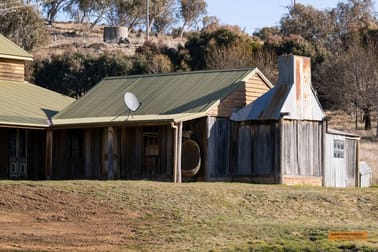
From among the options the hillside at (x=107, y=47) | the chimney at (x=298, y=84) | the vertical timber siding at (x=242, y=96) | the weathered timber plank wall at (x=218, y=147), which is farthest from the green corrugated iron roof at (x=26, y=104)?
→ the hillside at (x=107, y=47)

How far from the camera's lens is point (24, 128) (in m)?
41.6

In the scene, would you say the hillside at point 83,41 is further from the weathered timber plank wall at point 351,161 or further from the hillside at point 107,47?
the weathered timber plank wall at point 351,161

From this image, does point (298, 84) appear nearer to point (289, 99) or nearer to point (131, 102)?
point (289, 99)

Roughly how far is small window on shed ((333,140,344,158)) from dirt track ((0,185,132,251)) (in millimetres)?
14472

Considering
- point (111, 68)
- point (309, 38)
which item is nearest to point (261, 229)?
point (111, 68)

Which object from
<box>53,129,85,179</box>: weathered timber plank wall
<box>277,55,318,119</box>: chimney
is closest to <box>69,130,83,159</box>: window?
<box>53,129,85,179</box>: weathered timber plank wall

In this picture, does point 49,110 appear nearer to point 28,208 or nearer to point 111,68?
point 28,208

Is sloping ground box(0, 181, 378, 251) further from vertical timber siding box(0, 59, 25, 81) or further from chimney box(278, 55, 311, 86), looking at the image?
vertical timber siding box(0, 59, 25, 81)

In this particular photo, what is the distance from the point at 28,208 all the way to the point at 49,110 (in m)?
15.5

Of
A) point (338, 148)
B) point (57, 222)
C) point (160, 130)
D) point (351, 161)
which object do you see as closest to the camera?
point (57, 222)

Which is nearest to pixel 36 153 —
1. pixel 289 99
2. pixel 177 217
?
pixel 289 99

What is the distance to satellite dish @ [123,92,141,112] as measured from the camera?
40250mm

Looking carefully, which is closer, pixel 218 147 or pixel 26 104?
pixel 218 147

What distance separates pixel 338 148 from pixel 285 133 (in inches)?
162
